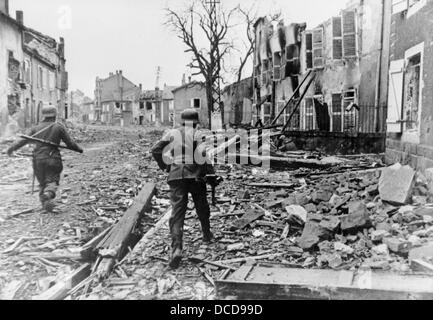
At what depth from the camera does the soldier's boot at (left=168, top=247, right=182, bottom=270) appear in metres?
5.33

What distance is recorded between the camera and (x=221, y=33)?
114 ft

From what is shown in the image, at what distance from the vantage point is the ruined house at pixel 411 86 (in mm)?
8227

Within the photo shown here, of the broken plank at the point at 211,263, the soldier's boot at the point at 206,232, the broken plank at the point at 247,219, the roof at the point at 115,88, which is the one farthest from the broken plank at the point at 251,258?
the roof at the point at 115,88

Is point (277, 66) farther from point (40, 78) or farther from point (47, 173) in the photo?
point (47, 173)

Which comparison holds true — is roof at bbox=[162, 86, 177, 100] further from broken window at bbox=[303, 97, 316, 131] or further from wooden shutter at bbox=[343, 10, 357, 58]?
wooden shutter at bbox=[343, 10, 357, 58]

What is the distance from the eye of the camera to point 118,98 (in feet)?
260

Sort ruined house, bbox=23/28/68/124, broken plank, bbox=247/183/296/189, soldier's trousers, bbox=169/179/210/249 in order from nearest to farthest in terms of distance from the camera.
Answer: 1. soldier's trousers, bbox=169/179/210/249
2. broken plank, bbox=247/183/296/189
3. ruined house, bbox=23/28/68/124

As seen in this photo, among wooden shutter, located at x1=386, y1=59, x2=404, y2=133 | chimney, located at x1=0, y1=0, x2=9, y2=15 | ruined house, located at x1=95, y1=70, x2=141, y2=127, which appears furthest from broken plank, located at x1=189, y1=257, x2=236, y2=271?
ruined house, located at x1=95, y1=70, x2=141, y2=127

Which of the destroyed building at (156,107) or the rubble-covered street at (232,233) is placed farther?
the destroyed building at (156,107)

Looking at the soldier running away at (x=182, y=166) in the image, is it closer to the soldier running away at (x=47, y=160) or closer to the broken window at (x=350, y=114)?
the soldier running away at (x=47, y=160)

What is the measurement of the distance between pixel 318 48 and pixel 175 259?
17.4 m

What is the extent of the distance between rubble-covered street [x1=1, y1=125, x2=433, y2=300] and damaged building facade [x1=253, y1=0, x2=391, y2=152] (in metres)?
6.33
